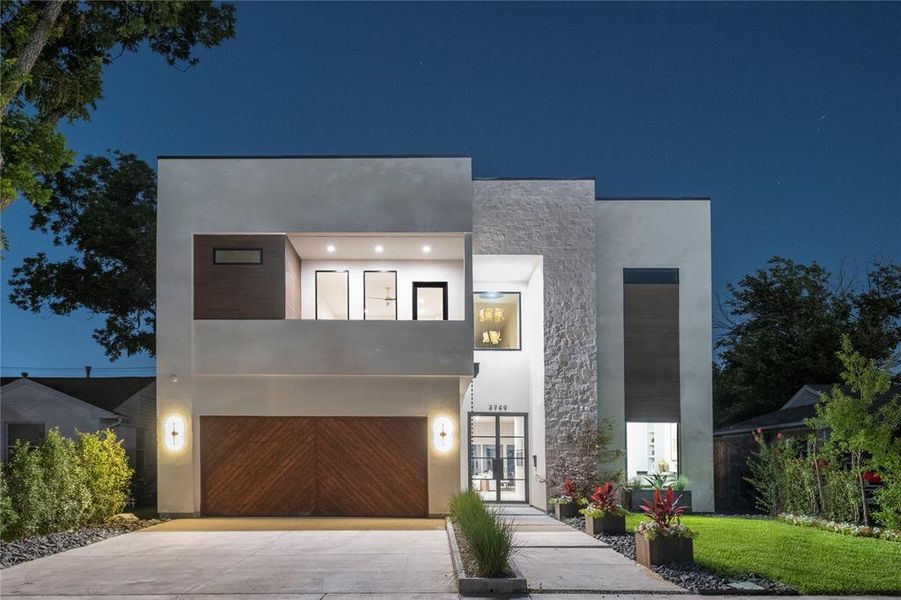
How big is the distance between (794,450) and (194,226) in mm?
12842

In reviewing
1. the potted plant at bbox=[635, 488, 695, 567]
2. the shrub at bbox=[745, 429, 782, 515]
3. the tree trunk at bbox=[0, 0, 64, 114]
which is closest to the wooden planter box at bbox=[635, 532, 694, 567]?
the potted plant at bbox=[635, 488, 695, 567]

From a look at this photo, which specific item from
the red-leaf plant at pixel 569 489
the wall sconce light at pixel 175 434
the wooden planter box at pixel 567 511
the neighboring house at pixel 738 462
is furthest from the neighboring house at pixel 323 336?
the neighboring house at pixel 738 462

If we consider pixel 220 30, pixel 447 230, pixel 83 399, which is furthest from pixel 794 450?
pixel 83 399

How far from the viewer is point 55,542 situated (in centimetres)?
1245

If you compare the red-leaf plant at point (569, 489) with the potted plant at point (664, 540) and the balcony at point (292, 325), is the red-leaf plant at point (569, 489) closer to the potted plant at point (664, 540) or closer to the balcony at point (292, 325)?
the balcony at point (292, 325)

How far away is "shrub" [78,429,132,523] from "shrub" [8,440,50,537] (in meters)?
1.57

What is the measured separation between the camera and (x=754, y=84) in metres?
61.1

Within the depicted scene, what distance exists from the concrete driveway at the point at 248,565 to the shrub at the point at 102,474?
121cm

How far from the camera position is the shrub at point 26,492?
12.6 m

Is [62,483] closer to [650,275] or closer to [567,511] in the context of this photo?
[567,511]

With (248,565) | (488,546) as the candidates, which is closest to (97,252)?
(248,565)

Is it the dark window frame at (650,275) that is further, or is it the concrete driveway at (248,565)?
the dark window frame at (650,275)

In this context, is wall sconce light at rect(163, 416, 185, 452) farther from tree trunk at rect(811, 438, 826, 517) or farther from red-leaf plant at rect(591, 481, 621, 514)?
tree trunk at rect(811, 438, 826, 517)

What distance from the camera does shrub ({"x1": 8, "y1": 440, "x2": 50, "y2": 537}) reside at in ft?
41.3
